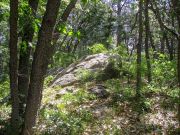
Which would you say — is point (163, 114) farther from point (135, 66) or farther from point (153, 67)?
point (153, 67)

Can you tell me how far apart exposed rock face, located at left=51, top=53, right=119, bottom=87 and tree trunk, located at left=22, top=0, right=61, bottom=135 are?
5702 millimetres

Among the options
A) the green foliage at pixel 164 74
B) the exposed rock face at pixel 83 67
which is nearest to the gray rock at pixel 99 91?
the exposed rock face at pixel 83 67

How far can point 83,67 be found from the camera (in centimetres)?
1398

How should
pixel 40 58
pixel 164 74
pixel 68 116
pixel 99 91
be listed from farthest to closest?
pixel 164 74 < pixel 99 91 < pixel 68 116 < pixel 40 58

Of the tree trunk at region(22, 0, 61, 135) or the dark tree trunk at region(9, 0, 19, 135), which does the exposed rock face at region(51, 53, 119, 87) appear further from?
the tree trunk at region(22, 0, 61, 135)

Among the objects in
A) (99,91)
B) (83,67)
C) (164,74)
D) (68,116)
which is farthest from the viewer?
(83,67)

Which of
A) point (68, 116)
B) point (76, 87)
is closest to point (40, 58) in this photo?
point (68, 116)

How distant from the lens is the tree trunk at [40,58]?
6496mm

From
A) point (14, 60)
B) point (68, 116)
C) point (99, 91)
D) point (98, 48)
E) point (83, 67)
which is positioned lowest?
point (68, 116)

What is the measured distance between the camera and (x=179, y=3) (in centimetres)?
910

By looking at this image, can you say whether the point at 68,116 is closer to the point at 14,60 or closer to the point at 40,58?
the point at 14,60

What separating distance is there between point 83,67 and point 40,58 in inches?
290

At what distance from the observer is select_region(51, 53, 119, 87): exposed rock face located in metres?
12.9

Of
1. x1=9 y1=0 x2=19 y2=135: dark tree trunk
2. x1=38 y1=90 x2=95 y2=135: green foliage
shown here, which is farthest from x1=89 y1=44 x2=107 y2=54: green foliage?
x1=9 y1=0 x2=19 y2=135: dark tree trunk
